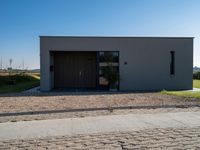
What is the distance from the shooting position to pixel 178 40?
18531 mm

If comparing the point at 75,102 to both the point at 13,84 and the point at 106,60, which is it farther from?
the point at 13,84

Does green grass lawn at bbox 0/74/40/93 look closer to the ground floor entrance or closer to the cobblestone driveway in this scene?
the ground floor entrance

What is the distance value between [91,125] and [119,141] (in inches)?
60.4

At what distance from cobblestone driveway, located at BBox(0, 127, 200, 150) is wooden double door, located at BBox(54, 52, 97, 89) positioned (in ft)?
49.6

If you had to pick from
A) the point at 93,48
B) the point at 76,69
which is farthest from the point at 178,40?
the point at 76,69

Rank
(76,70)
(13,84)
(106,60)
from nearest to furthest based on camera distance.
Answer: (106,60) < (76,70) < (13,84)

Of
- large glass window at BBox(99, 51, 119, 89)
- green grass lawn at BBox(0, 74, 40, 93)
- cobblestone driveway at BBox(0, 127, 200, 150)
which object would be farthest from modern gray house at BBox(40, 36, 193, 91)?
cobblestone driveway at BBox(0, 127, 200, 150)

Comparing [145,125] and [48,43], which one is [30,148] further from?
[48,43]

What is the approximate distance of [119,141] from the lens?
5223 millimetres

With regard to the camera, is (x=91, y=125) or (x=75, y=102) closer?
(x=91, y=125)

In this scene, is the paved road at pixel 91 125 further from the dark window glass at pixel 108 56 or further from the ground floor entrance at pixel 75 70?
the ground floor entrance at pixel 75 70

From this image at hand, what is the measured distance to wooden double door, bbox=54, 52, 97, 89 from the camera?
20.7 m

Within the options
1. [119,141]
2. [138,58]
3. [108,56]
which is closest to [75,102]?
[119,141]

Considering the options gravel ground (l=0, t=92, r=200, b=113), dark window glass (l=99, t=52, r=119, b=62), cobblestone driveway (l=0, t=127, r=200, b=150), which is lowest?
cobblestone driveway (l=0, t=127, r=200, b=150)
